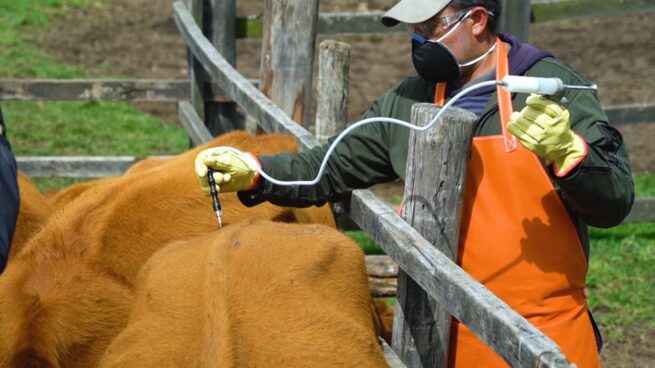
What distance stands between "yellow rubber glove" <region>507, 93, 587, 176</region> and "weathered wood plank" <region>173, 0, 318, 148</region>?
145 cm

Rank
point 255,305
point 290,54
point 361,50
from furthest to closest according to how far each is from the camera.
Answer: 1. point 361,50
2. point 290,54
3. point 255,305

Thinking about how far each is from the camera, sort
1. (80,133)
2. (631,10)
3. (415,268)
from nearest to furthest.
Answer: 1. (415,268)
2. (631,10)
3. (80,133)

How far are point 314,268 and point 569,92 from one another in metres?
1.04

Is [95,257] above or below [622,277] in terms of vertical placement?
above

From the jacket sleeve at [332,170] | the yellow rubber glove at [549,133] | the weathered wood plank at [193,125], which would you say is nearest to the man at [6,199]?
the jacket sleeve at [332,170]

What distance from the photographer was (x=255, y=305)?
10.7 ft

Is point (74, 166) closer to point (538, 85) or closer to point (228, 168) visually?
point (228, 168)

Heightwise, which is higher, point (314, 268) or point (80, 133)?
point (314, 268)

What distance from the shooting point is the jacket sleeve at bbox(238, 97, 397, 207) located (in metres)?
3.83

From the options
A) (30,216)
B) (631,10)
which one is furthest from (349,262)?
(631,10)

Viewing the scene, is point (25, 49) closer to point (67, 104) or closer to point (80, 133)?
point (67, 104)

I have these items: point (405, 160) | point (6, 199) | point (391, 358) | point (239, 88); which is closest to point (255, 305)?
point (391, 358)

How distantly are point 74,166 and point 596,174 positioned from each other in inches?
218

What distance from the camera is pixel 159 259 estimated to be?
3832mm
